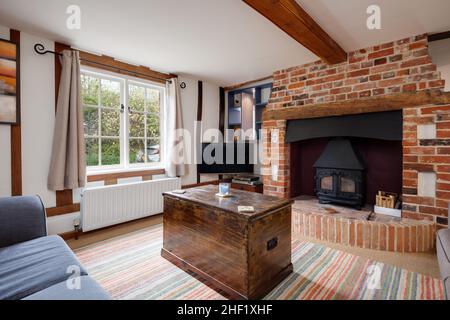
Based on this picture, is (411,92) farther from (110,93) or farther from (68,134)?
(68,134)

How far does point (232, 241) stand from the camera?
1.65 metres

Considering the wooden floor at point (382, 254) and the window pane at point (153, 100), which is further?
the window pane at point (153, 100)

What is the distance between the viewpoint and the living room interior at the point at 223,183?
1704 mm

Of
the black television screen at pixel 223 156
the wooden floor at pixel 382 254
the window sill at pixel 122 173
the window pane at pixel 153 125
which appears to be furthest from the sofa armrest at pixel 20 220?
the black television screen at pixel 223 156

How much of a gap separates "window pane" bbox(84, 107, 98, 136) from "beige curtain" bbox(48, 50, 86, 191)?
0.28m

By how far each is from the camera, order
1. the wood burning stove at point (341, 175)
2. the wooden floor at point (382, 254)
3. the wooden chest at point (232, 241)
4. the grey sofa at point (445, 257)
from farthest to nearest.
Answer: the wood burning stove at point (341, 175), the wooden floor at point (382, 254), the wooden chest at point (232, 241), the grey sofa at point (445, 257)

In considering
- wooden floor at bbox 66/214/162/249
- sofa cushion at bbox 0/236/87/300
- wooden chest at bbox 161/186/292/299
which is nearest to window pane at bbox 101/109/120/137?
wooden floor at bbox 66/214/162/249

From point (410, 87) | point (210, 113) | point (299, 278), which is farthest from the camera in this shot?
point (210, 113)

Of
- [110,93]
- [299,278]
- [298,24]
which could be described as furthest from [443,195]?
[110,93]

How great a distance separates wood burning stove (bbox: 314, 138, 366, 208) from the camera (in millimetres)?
2828

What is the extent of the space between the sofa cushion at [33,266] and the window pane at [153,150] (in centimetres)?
205

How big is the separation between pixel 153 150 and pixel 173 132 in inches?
17.6

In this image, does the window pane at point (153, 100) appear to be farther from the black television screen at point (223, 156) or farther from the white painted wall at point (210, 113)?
the black television screen at point (223, 156)
